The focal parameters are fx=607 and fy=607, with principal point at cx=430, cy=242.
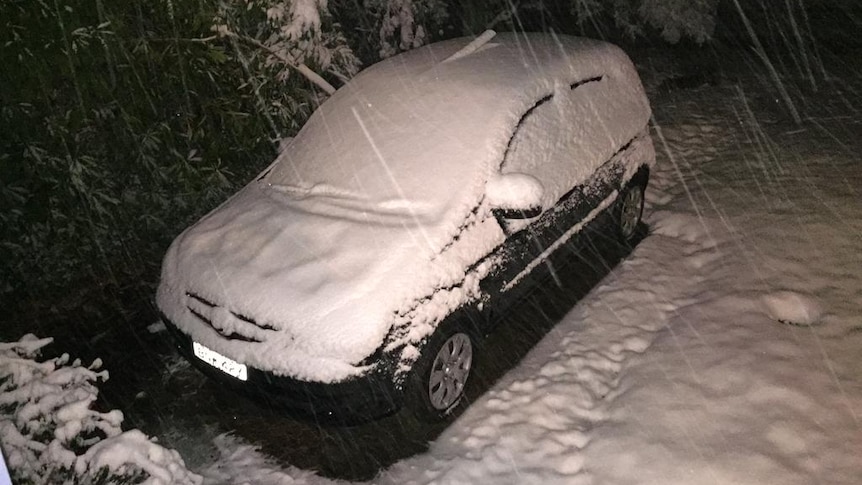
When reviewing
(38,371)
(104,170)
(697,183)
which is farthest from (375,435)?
(697,183)

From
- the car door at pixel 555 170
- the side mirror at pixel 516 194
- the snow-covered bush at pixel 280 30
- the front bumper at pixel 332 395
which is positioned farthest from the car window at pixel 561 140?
the snow-covered bush at pixel 280 30

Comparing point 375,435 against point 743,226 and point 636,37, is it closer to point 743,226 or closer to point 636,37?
point 743,226

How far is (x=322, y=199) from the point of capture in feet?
12.6

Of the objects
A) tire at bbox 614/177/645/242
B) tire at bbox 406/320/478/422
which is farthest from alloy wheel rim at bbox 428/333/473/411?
tire at bbox 614/177/645/242

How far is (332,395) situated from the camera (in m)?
3.13

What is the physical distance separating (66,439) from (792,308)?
451 cm

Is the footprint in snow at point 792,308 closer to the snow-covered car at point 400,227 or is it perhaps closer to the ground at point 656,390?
the ground at point 656,390

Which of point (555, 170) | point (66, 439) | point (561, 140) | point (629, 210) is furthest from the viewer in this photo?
point (629, 210)

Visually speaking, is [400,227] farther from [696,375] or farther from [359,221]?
[696,375]

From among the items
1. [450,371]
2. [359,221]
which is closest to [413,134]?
[359,221]

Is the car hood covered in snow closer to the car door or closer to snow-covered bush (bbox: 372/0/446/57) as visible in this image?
the car door

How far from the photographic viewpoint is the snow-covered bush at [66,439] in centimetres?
264

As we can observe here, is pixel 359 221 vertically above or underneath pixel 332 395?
above

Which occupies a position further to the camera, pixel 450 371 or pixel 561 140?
pixel 561 140
